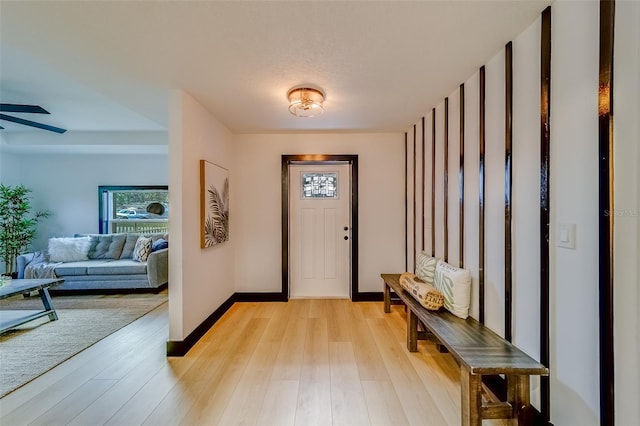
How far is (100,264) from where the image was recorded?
4172 millimetres

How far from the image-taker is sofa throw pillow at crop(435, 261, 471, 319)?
2076mm

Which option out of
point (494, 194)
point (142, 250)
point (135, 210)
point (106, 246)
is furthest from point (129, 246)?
point (494, 194)

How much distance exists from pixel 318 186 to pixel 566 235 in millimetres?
3006

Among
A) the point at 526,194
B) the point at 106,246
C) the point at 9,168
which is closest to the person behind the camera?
the point at 526,194

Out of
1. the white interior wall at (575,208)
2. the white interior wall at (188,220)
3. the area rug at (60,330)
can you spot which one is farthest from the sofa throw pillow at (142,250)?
the white interior wall at (575,208)

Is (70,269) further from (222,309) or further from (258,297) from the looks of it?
Answer: (258,297)

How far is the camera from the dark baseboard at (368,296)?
12.4 feet

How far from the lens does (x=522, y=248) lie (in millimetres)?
1594

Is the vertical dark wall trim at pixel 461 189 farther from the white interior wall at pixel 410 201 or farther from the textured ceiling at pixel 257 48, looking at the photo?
the white interior wall at pixel 410 201

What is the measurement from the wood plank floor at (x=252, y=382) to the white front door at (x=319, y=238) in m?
1.13

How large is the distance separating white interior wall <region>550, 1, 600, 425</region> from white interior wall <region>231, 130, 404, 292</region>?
2431mm

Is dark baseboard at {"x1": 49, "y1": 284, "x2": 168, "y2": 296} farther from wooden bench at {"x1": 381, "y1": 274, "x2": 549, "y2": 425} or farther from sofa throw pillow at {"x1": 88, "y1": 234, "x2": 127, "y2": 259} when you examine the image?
wooden bench at {"x1": 381, "y1": 274, "x2": 549, "y2": 425}

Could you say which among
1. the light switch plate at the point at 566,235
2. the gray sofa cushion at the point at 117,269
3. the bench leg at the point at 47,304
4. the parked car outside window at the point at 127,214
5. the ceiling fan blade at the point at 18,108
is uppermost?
the ceiling fan blade at the point at 18,108

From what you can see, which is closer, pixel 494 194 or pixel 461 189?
pixel 494 194
